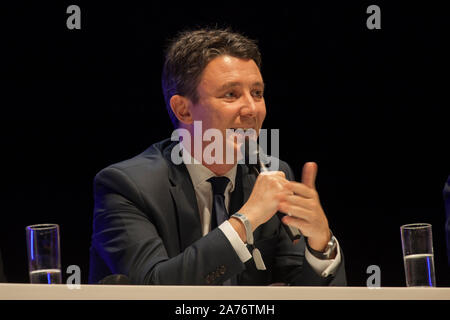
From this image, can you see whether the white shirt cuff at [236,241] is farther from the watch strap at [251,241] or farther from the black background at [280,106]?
the black background at [280,106]

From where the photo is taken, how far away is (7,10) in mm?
2842

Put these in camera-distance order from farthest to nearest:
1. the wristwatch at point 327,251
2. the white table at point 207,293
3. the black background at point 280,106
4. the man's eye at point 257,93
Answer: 1. the black background at point 280,106
2. the man's eye at point 257,93
3. the wristwatch at point 327,251
4. the white table at point 207,293

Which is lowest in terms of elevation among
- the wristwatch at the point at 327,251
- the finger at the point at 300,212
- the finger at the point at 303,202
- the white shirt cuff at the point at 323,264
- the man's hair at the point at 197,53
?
the white shirt cuff at the point at 323,264

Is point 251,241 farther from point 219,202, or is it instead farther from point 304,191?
point 219,202

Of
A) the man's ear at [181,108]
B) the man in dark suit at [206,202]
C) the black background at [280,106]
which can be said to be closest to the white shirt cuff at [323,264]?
the man in dark suit at [206,202]

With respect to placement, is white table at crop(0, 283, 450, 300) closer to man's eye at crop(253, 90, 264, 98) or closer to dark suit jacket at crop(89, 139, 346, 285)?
dark suit jacket at crop(89, 139, 346, 285)

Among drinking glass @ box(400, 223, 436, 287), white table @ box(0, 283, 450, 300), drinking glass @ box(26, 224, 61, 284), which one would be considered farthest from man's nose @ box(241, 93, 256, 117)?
white table @ box(0, 283, 450, 300)

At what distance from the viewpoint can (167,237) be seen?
222 cm

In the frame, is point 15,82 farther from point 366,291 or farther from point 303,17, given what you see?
point 366,291

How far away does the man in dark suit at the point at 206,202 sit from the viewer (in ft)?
6.51

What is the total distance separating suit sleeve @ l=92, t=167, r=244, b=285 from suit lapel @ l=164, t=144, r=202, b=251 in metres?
0.09

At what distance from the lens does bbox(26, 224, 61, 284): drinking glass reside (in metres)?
1.92

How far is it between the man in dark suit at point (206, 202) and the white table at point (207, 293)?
2.10 feet
